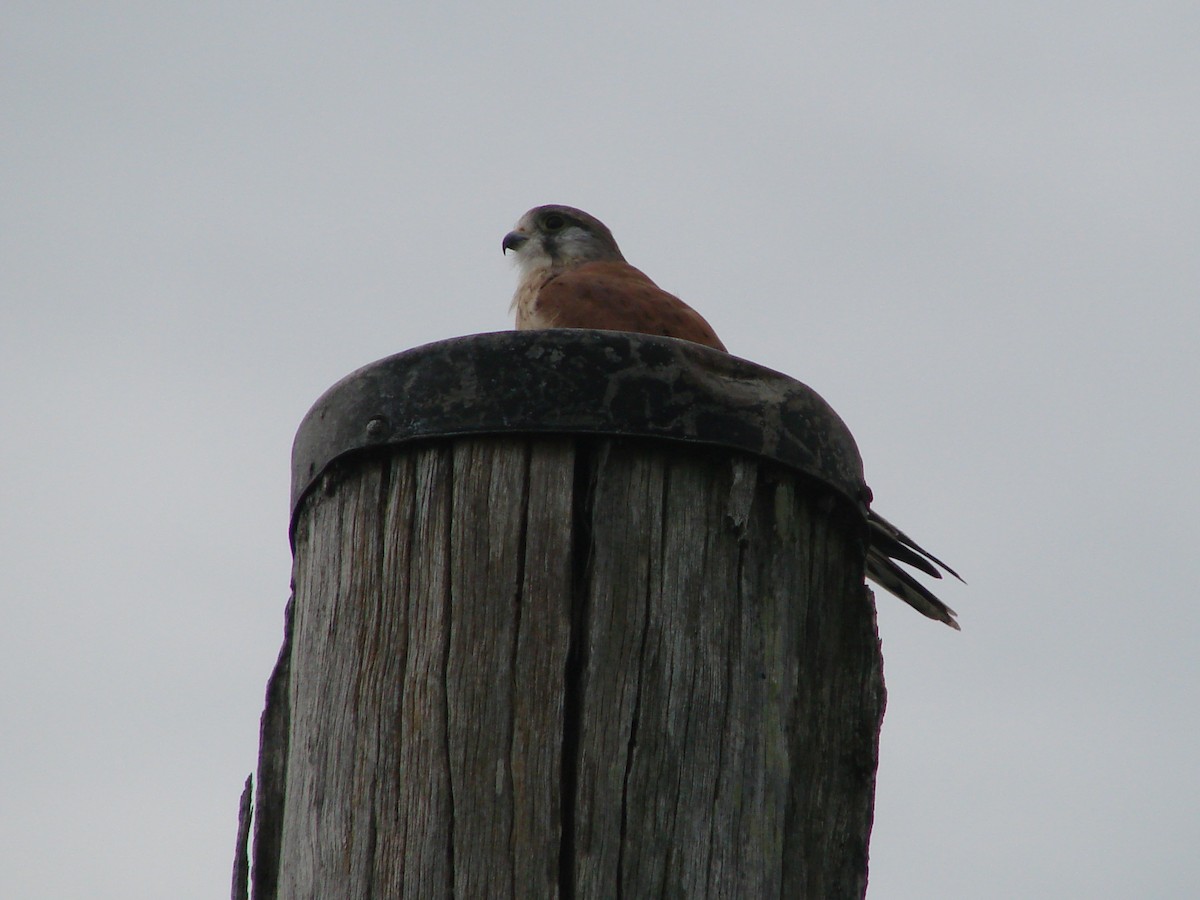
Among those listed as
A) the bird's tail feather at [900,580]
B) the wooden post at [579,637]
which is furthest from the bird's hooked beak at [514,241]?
the wooden post at [579,637]

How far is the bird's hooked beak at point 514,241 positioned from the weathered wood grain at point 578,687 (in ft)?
14.3

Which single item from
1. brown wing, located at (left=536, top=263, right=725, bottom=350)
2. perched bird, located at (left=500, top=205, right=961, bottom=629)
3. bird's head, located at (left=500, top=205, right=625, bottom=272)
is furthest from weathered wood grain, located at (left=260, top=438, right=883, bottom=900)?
bird's head, located at (left=500, top=205, right=625, bottom=272)

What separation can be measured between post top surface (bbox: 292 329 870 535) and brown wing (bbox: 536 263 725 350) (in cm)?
194

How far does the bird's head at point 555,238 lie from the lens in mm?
5961

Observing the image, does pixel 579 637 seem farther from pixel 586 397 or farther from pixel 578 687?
pixel 586 397

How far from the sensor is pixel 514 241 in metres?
6.00

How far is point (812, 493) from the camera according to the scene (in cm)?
177

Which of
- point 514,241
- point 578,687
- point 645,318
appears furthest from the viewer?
point 514,241

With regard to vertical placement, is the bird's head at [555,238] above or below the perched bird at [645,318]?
above

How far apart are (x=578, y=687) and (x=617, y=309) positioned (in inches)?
95.1

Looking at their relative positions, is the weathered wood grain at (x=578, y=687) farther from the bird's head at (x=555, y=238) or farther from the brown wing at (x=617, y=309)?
the bird's head at (x=555, y=238)

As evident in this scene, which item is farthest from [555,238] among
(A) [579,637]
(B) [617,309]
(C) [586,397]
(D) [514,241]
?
(A) [579,637]

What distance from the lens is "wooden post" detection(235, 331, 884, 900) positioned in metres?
1.53

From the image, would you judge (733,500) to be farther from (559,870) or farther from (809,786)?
(559,870)
